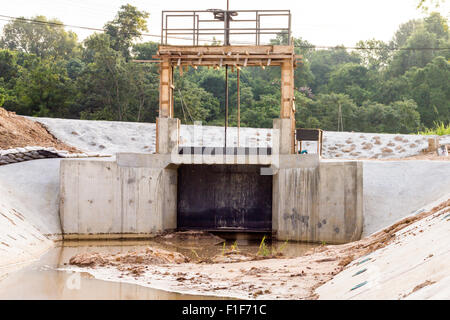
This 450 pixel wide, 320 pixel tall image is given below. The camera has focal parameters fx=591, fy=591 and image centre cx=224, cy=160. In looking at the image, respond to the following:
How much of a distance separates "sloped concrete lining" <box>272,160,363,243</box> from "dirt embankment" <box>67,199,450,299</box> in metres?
3.86

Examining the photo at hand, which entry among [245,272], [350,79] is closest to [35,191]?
[245,272]

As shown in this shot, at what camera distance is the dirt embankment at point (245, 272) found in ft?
27.6

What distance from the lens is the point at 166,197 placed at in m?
17.6

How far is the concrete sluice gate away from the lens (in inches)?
627

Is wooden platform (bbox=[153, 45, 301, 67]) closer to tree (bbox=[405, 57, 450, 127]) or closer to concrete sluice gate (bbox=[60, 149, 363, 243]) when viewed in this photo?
concrete sluice gate (bbox=[60, 149, 363, 243])

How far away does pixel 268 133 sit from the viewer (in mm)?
25188

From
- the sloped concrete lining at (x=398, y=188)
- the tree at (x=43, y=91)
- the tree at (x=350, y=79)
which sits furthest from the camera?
the tree at (x=350, y=79)

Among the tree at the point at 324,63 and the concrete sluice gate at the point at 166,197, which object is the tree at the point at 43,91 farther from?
the concrete sluice gate at the point at 166,197

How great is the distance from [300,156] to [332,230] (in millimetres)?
2223

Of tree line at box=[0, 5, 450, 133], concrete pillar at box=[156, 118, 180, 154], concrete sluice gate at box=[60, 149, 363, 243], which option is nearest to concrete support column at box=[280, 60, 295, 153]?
concrete sluice gate at box=[60, 149, 363, 243]

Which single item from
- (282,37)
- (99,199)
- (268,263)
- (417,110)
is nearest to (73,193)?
(99,199)

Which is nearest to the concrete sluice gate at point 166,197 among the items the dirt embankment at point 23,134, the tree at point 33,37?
the dirt embankment at point 23,134

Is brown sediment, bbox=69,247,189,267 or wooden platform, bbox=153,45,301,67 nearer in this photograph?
brown sediment, bbox=69,247,189,267

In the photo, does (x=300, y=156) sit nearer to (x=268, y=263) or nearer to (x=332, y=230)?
(x=332, y=230)
